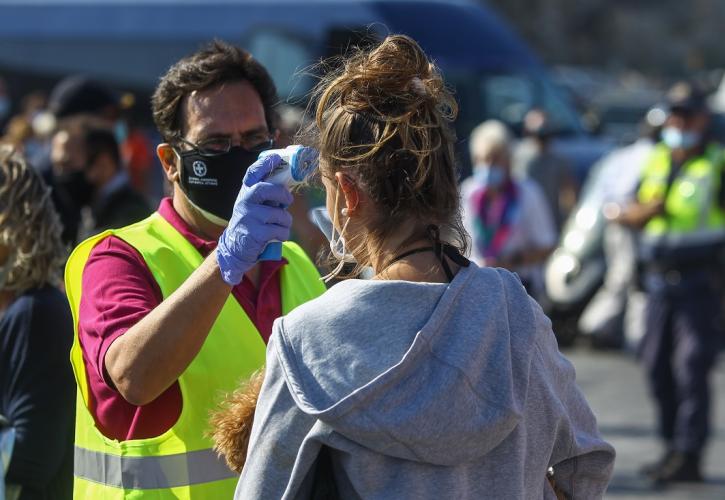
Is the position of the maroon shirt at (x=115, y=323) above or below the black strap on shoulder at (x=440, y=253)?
below

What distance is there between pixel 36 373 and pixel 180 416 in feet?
2.17

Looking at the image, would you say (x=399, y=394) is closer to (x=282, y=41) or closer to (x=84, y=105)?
(x=84, y=105)

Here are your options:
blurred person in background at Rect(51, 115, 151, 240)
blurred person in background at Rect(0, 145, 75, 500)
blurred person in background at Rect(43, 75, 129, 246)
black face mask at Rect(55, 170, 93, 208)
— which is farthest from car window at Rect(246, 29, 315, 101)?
blurred person in background at Rect(0, 145, 75, 500)

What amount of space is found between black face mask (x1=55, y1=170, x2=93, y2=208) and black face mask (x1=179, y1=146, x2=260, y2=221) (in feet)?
11.2

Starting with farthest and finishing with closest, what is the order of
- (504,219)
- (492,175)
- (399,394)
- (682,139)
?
(492,175)
(504,219)
(682,139)
(399,394)

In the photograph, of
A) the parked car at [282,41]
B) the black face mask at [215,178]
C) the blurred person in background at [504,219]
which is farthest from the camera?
the parked car at [282,41]

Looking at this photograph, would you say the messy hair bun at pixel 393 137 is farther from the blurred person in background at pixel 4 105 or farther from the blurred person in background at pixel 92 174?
the blurred person in background at pixel 4 105

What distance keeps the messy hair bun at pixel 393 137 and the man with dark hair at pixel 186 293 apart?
0.23 metres

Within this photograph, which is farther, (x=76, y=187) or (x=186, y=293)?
(x=76, y=187)

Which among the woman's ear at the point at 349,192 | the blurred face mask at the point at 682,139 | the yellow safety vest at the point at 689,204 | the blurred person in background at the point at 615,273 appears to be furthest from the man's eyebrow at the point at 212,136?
the blurred person in background at the point at 615,273

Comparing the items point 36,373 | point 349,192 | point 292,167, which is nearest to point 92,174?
point 36,373

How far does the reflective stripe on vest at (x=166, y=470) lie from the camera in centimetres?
266

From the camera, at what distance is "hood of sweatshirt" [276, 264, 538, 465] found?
6.87ft

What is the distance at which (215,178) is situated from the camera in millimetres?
2881
